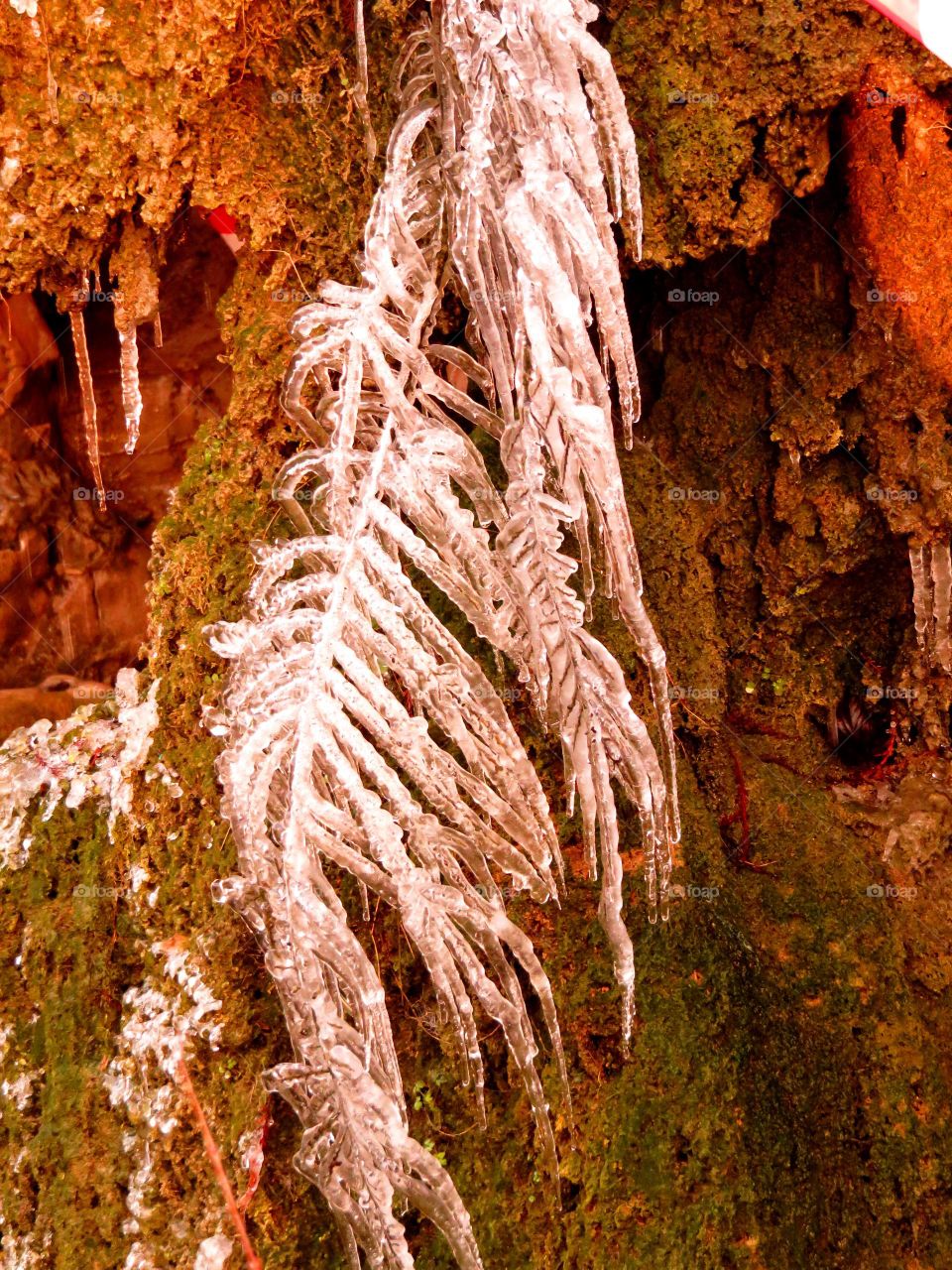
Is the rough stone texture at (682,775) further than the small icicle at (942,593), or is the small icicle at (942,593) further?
the small icicle at (942,593)

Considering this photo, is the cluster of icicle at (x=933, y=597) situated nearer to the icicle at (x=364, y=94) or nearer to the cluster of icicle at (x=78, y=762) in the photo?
the icicle at (x=364, y=94)

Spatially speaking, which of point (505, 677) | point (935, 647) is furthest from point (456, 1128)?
point (935, 647)

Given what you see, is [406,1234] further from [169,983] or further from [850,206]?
[850,206]

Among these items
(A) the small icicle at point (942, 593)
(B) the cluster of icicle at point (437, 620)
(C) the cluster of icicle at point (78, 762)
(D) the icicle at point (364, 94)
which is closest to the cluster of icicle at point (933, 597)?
(A) the small icicle at point (942, 593)

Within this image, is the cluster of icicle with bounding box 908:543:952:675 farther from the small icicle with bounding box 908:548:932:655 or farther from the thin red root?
the thin red root

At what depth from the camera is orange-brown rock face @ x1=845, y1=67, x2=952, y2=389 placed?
216 centimetres

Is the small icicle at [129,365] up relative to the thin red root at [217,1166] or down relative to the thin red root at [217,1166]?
up

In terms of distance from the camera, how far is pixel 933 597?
242 centimetres

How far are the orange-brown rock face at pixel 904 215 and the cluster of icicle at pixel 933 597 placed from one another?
1.31 feet

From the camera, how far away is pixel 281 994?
1440 millimetres

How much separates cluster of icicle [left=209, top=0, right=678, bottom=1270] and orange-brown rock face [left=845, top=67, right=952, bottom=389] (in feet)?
2.63

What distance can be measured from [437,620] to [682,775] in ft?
3.23

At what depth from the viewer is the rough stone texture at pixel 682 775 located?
6.43ft

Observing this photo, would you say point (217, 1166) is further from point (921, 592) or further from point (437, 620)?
point (921, 592)
